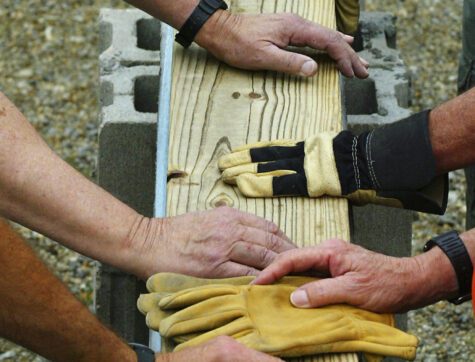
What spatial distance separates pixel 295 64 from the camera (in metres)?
3.17

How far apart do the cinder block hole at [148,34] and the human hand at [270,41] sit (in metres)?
1.30

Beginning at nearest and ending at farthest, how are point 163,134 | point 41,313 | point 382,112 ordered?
1. point 41,313
2. point 163,134
3. point 382,112

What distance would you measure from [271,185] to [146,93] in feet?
5.19

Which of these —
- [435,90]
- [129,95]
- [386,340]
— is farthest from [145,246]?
[435,90]

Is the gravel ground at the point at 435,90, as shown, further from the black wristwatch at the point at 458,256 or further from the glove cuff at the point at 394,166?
the black wristwatch at the point at 458,256

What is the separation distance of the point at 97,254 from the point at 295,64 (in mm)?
872

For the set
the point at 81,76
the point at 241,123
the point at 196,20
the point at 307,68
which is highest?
the point at 196,20

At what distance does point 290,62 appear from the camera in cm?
318

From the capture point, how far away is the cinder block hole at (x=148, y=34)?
4574mm

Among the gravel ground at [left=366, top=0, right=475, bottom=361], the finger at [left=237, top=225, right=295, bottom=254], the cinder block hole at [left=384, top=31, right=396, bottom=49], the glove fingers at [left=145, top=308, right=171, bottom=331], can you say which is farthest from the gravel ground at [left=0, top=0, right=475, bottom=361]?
the glove fingers at [left=145, top=308, right=171, bottom=331]

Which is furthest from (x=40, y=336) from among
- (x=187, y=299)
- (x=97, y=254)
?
(x=97, y=254)

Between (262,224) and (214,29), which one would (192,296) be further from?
(214,29)

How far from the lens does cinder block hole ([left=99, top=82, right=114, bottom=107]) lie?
4.08 meters

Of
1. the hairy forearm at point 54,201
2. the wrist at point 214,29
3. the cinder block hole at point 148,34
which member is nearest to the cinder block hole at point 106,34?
the cinder block hole at point 148,34
